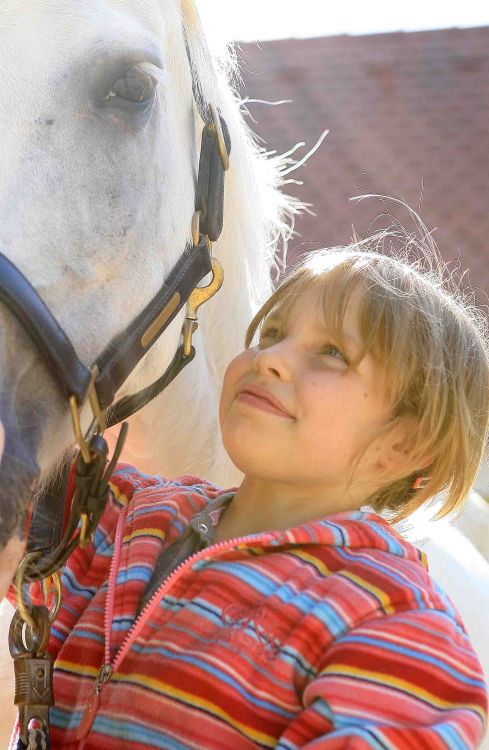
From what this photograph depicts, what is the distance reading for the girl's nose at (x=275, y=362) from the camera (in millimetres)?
1076

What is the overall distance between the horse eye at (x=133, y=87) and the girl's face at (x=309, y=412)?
331 mm

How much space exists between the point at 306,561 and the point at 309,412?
17 centimetres

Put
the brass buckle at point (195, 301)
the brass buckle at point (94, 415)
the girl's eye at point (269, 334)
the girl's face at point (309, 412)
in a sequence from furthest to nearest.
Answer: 1. the brass buckle at point (195, 301)
2. the girl's eye at point (269, 334)
3. the girl's face at point (309, 412)
4. the brass buckle at point (94, 415)

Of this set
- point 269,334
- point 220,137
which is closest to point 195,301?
point 269,334

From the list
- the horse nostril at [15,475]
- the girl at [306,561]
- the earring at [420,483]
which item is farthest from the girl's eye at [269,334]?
Answer: the horse nostril at [15,475]

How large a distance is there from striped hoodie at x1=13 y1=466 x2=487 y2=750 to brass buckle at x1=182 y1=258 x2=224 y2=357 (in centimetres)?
32

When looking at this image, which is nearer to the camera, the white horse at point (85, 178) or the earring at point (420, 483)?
the white horse at point (85, 178)

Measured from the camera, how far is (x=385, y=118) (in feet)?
13.8

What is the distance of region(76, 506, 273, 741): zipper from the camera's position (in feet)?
3.08

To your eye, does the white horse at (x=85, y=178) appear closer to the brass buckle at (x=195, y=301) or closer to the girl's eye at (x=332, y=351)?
the brass buckle at (x=195, y=301)

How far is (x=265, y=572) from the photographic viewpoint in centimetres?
97

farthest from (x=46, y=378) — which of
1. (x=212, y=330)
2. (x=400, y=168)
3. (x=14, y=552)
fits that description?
(x=400, y=168)

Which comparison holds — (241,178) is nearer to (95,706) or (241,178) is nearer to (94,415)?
(94,415)

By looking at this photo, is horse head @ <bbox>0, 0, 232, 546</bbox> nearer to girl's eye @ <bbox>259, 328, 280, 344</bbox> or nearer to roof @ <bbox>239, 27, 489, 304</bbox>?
girl's eye @ <bbox>259, 328, 280, 344</bbox>
